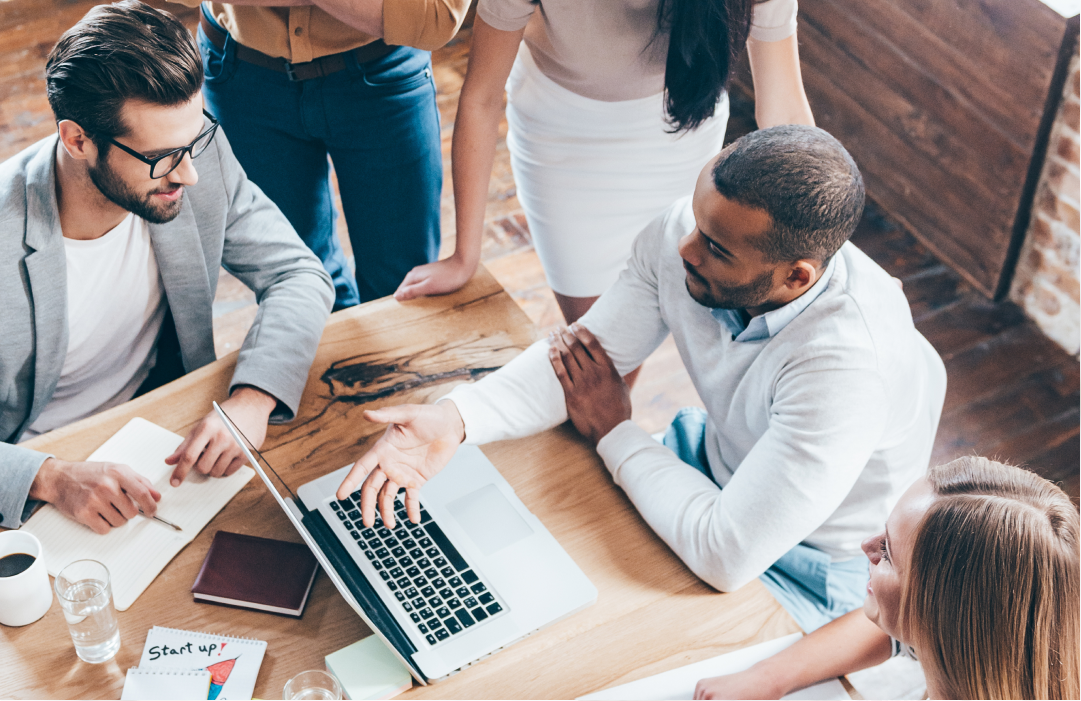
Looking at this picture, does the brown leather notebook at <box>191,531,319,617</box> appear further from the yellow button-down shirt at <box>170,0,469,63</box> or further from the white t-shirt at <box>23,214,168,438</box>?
the yellow button-down shirt at <box>170,0,469,63</box>

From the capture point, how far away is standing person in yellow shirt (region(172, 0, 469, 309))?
1818 mm

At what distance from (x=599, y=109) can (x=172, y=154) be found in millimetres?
821

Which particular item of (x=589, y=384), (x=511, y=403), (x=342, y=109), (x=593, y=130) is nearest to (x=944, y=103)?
(x=593, y=130)

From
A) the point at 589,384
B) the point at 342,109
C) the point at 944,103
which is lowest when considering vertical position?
the point at 944,103

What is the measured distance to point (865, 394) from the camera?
1234mm

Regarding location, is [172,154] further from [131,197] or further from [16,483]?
[16,483]

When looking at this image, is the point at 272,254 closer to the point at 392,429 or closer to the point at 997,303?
the point at 392,429

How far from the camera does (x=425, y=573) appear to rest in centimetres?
119

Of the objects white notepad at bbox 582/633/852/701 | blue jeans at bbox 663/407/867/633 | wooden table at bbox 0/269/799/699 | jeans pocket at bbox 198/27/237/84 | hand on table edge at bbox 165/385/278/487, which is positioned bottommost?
blue jeans at bbox 663/407/867/633

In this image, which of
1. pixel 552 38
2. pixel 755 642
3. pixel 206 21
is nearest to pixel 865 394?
pixel 755 642

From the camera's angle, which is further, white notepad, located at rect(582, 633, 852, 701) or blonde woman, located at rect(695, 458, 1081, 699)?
white notepad, located at rect(582, 633, 852, 701)

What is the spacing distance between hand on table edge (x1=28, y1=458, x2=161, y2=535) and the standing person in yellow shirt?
0.88m

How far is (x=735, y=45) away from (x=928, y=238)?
5.71 feet

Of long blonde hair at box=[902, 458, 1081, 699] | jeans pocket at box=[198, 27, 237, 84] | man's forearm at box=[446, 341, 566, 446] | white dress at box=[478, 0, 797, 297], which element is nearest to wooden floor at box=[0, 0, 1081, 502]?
white dress at box=[478, 0, 797, 297]
